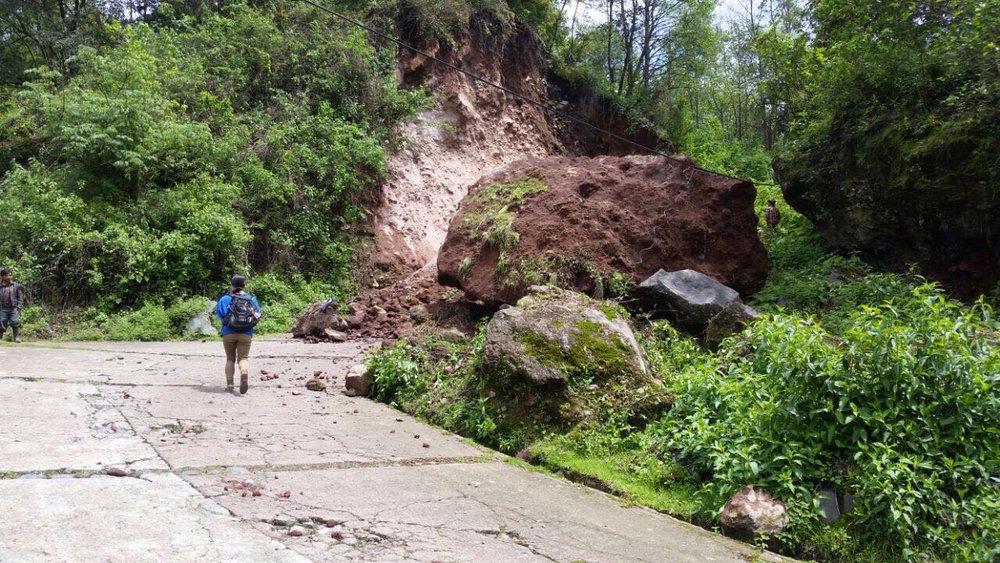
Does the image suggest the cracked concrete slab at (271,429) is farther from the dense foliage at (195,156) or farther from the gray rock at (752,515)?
the dense foliage at (195,156)

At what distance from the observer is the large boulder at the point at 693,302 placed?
33.4 ft

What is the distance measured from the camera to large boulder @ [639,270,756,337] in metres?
10.2

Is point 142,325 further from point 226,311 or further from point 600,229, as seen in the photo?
point 600,229

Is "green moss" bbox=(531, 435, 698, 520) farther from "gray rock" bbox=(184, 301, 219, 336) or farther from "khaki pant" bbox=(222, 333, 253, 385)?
"gray rock" bbox=(184, 301, 219, 336)

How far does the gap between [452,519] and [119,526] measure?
6.76 ft

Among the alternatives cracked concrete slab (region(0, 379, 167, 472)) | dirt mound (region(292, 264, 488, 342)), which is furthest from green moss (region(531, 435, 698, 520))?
dirt mound (region(292, 264, 488, 342))

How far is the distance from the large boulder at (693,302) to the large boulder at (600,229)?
2.16 feet

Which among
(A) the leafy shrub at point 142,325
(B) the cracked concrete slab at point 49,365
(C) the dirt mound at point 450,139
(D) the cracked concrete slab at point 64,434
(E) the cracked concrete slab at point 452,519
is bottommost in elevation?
(E) the cracked concrete slab at point 452,519

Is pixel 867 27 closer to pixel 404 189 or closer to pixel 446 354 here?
pixel 446 354

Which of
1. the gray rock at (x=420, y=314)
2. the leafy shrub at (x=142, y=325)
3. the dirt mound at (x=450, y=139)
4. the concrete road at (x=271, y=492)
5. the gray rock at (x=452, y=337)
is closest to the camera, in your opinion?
the concrete road at (x=271, y=492)

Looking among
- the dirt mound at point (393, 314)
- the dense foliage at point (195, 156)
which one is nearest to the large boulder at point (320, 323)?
the dirt mound at point (393, 314)

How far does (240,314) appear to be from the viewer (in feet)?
29.3

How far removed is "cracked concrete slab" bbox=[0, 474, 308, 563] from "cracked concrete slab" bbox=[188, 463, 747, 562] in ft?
0.70

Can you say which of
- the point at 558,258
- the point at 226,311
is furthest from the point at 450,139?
the point at 226,311
